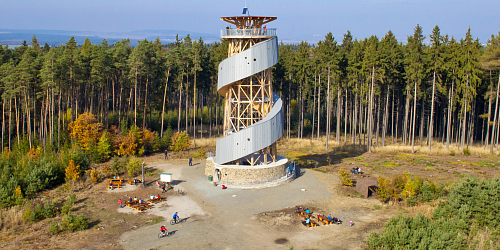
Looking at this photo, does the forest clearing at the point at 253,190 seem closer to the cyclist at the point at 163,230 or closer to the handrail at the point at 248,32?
the cyclist at the point at 163,230

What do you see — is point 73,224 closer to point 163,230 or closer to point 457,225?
point 163,230

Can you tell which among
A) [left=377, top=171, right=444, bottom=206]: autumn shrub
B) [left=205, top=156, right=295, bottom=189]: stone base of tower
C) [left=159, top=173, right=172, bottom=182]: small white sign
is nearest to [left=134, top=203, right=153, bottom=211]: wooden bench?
[left=159, top=173, right=172, bottom=182]: small white sign

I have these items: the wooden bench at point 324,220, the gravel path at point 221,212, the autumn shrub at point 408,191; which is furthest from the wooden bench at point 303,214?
the autumn shrub at point 408,191

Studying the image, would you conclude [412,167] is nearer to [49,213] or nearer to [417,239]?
[417,239]

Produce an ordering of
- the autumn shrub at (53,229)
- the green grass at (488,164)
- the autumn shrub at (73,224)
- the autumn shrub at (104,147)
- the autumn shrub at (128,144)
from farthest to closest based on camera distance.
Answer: the autumn shrub at (128,144) → the autumn shrub at (104,147) → the green grass at (488,164) → the autumn shrub at (73,224) → the autumn shrub at (53,229)

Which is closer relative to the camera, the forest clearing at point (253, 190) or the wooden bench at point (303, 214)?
the forest clearing at point (253, 190)

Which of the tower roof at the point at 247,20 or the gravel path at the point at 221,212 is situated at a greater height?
the tower roof at the point at 247,20
